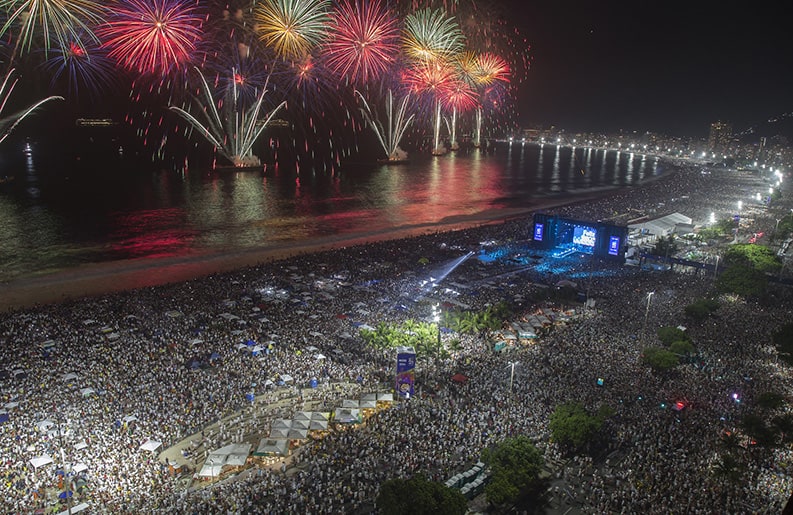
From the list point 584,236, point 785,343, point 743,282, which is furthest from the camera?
point 584,236

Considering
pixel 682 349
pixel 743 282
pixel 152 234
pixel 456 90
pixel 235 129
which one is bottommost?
pixel 152 234

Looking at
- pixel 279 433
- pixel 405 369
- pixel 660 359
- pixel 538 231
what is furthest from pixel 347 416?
pixel 538 231

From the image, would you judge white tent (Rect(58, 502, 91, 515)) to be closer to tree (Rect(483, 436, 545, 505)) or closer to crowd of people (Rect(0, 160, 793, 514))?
crowd of people (Rect(0, 160, 793, 514))

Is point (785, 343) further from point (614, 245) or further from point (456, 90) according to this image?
point (456, 90)

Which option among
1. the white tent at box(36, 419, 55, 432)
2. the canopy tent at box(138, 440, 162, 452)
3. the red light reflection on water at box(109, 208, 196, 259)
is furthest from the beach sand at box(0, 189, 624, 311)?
the canopy tent at box(138, 440, 162, 452)

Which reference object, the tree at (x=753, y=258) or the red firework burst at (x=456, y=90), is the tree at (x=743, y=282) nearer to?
the tree at (x=753, y=258)

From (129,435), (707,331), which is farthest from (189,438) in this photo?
(707,331)
